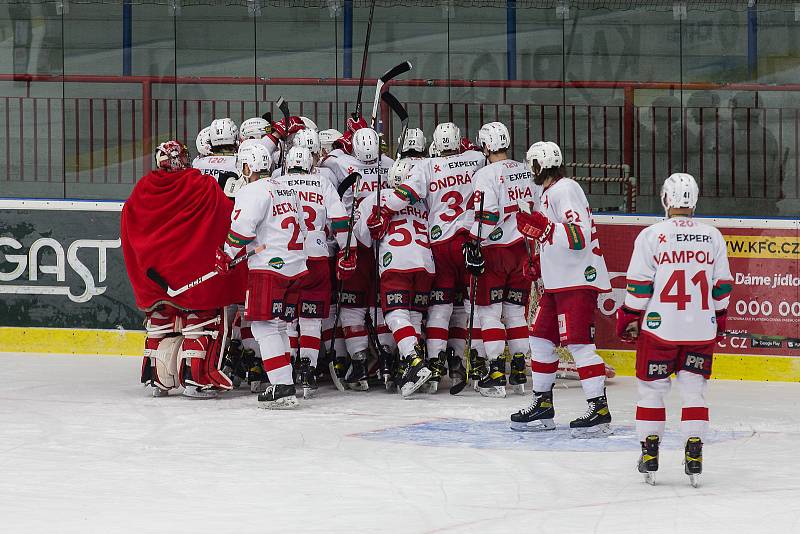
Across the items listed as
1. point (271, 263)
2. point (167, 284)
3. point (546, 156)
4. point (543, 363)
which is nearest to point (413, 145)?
point (271, 263)

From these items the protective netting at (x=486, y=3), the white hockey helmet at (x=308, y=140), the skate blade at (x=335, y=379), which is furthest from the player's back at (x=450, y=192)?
the protective netting at (x=486, y=3)

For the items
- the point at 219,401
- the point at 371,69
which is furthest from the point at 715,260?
the point at 371,69

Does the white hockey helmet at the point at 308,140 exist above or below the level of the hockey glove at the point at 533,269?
above

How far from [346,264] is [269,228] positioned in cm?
58

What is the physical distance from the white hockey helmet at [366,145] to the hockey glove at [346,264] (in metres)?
0.65

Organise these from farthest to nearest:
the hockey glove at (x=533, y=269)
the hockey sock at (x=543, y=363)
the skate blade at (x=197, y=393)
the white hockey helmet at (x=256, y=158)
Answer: the skate blade at (x=197, y=393) < the white hockey helmet at (x=256, y=158) < the hockey glove at (x=533, y=269) < the hockey sock at (x=543, y=363)

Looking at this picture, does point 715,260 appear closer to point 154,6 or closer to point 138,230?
point 138,230

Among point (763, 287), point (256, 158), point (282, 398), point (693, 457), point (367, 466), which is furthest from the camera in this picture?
point (763, 287)

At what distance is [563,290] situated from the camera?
292 inches

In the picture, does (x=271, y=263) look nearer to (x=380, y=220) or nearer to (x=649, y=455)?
(x=380, y=220)

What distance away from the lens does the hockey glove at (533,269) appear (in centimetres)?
800

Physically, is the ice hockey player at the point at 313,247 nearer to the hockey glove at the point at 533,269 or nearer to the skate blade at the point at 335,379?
the skate blade at the point at 335,379

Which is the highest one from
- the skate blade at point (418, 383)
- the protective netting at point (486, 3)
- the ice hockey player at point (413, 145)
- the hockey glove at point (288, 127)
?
the protective netting at point (486, 3)

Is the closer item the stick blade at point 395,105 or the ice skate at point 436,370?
the ice skate at point 436,370
